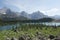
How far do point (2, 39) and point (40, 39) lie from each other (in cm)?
409

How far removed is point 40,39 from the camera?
1900cm

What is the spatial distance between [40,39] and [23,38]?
1839mm

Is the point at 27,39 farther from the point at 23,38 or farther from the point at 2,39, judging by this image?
the point at 2,39

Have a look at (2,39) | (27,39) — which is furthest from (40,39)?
(2,39)

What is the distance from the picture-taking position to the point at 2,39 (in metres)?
19.4

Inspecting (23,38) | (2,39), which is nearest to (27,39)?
(23,38)

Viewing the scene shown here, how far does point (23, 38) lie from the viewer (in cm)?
1856

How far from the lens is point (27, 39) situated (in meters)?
18.9

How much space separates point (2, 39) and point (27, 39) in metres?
2.73

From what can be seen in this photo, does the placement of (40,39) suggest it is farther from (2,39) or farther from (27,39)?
(2,39)

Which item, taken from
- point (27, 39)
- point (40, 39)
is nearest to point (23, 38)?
point (27, 39)

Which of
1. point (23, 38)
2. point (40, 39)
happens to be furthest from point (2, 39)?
point (40, 39)

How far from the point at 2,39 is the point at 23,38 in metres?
2.43
